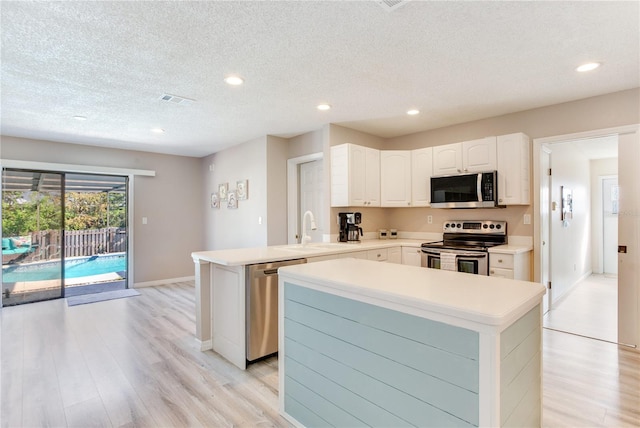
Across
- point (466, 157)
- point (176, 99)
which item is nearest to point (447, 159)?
point (466, 157)

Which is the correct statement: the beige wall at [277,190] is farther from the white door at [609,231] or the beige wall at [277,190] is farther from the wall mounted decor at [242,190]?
the white door at [609,231]

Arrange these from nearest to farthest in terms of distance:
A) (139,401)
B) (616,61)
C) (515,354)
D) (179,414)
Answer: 1. (515,354)
2. (179,414)
3. (139,401)
4. (616,61)

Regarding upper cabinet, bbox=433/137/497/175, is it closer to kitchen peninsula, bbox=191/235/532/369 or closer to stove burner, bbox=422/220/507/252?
stove burner, bbox=422/220/507/252

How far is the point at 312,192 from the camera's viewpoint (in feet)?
16.2

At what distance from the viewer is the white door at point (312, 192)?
4.80 metres

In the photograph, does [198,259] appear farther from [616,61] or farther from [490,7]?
[616,61]

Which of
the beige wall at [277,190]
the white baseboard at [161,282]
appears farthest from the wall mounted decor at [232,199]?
the white baseboard at [161,282]

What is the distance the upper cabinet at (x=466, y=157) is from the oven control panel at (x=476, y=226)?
68 cm

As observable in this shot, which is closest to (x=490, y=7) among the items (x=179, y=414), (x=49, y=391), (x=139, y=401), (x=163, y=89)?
(x=163, y=89)

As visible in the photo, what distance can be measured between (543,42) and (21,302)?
22.8 ft

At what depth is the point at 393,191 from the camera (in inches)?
179

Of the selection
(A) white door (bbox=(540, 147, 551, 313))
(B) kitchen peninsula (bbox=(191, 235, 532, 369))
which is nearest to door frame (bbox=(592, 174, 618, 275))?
(A) white door (bbox=(540, 147, 551, 313))

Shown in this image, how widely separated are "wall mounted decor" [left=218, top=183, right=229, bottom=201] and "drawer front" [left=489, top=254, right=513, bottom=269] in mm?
4309

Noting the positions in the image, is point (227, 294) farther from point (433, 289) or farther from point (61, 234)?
point (61, 234)
